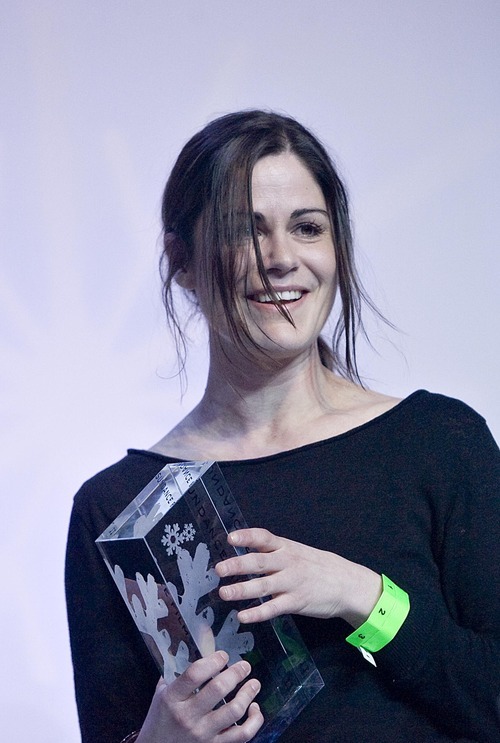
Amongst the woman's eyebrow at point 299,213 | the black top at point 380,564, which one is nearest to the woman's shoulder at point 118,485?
the black top at point 380,564

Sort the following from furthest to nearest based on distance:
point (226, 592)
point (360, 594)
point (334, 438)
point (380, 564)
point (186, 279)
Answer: point (186, 279) < point (334, 438) < point (380, 564) < point (360, 594) < point (226, 592)

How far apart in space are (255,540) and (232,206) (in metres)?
0.46

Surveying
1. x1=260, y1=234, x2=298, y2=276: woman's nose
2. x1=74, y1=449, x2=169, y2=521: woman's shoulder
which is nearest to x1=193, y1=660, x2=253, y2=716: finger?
x1=74, y1=449, x2=169, y2=521: woman's shoulder

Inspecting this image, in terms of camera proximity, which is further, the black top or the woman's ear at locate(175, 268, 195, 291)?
the woman's ear at locate(175, 268, 195, 291)

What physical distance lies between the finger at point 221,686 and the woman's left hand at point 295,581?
6cm

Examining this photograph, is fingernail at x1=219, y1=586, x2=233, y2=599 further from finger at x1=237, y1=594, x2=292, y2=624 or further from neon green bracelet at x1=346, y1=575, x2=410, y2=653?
neon green bracelet at x1=346, y1=575, x2=410, y2=653

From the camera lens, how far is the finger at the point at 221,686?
104 cm

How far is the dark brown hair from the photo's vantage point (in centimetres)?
131

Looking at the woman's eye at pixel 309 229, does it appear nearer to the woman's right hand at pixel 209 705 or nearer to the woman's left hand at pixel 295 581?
the woman's left hand at pixel 295 581

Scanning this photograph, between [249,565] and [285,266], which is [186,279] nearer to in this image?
[285,266]

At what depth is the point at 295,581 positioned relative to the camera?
3.46ft

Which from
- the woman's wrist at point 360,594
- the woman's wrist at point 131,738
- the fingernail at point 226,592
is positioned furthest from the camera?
the woman's wrist at point 131,738

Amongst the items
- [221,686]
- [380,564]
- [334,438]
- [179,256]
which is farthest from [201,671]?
[179,256]

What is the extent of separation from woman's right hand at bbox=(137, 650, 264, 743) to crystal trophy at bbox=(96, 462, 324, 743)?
0.02m
